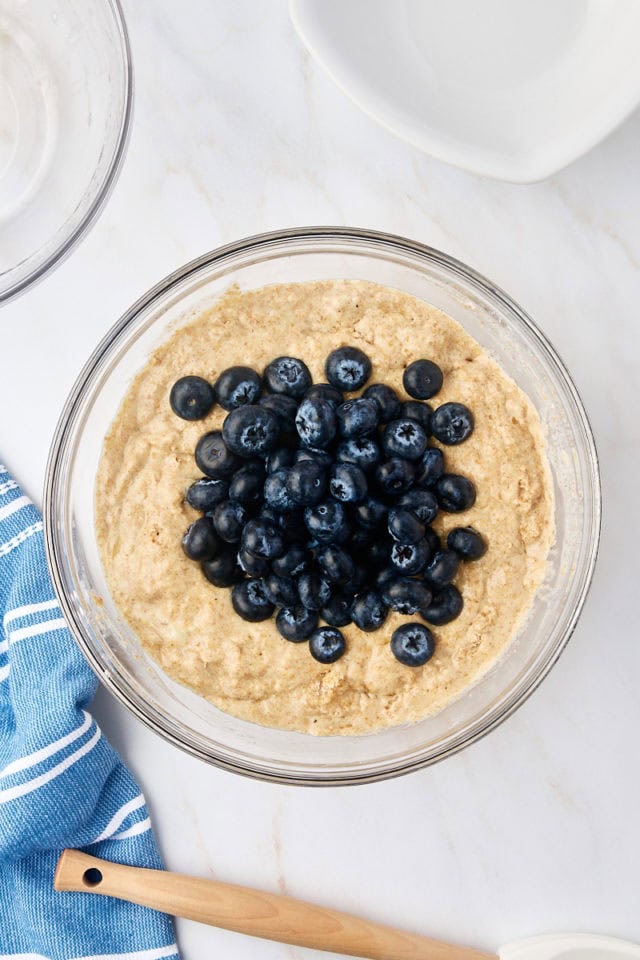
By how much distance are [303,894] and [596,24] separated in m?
2.16

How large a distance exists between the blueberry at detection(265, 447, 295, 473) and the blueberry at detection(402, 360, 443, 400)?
0.94ft

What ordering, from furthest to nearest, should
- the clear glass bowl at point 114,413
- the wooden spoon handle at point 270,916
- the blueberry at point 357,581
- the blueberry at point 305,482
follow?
the wooden spoon handle at point 270,916 < the clear glass bowl at point 114,413 < the blueberry at point 357,581 < the blueberry at point 305,482

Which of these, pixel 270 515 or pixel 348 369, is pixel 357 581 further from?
pixel 348 369

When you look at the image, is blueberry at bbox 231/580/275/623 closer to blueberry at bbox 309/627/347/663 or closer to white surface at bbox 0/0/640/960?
blueberry at bbox 309/627/347/663

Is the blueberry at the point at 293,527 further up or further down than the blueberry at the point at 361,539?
further down

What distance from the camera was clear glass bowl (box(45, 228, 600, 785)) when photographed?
6.09ft

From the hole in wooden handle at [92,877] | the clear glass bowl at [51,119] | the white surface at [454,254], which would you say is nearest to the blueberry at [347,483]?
the white surface at [454,254]

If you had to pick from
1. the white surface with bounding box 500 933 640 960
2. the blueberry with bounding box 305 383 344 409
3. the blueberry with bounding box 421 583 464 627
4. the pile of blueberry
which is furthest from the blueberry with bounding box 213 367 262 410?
the white surface with bounding box 500 933 640 960

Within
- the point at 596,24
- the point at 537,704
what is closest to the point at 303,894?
the point at 537,704

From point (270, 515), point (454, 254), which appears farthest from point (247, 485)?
point (454, 254)

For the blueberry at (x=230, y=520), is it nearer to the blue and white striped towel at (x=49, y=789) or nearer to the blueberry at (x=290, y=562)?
the blueberry at (x=290, y=562)

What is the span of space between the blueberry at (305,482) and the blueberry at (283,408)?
13cm

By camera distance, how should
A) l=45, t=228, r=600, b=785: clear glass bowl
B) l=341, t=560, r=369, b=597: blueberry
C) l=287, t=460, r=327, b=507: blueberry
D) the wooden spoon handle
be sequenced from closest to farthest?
l=287, t=460, r=327, b=507: blueberry < l=341, t=560, r=369, b=597: blueberry < l=45, t=228, r=600, b=785: clear glass bowl < the wooden spoon handle

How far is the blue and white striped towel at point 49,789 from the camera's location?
2020 mm
